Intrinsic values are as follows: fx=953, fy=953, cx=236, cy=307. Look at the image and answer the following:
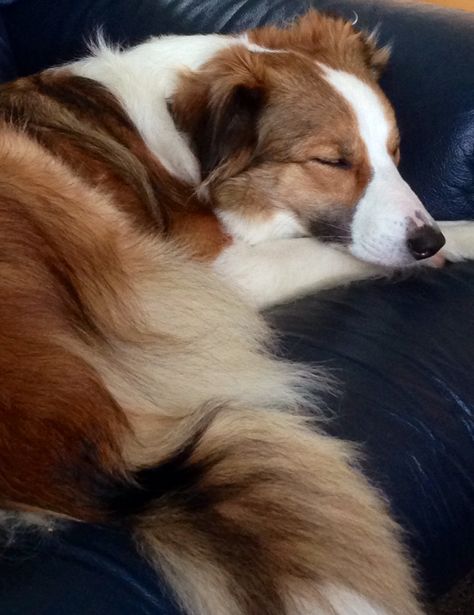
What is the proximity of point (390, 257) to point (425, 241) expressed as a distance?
0.22ft

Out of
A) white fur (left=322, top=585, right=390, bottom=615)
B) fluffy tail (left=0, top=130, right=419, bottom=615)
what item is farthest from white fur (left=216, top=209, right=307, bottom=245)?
white fur (left=322, top=585, right=390, bottom=615)

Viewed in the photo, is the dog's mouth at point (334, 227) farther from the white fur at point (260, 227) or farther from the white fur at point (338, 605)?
the white fur at point (338, 605)

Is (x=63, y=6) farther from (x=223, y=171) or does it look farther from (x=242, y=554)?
(x=242, y=554)

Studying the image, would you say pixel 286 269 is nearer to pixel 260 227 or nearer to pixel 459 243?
pixel 260 227

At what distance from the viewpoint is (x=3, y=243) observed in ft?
4.08

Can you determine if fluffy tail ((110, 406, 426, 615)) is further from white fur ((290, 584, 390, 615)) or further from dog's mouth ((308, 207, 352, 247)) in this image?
dog's mouth ((308, 207, 352, 247))

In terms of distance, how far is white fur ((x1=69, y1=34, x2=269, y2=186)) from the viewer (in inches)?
68.6

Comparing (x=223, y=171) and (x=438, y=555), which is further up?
(x=223, y=171)

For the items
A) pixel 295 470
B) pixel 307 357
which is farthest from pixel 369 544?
pixel 307 357

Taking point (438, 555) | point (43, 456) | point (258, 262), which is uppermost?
point (43, 456)

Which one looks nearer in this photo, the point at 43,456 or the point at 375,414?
the point at 43,456

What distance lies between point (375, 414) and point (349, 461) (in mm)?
137

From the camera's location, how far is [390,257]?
1.65m

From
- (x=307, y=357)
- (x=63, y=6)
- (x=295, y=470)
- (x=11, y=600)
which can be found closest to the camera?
(x=11, y=600)
